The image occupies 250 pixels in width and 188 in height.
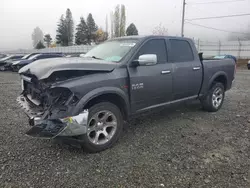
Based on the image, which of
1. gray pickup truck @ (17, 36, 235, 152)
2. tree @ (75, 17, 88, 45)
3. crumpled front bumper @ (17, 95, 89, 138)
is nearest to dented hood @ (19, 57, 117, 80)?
gray pickup truck @ (17, 36, 235, 152)

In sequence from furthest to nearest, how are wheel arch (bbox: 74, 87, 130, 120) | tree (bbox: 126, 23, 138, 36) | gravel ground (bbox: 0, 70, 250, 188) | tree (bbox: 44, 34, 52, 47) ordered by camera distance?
1. tree (bbox: 44, 34, 52, 47)
2. tree (bbox: 126, 23, 138, 36)
3. wheel arch (bbox: 74, 87, 130, 120)
4. gravel ground (bbox: 0, 70, 250, 188)

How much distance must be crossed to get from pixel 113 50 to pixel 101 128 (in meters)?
1.58

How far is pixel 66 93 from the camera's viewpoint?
3.12 m

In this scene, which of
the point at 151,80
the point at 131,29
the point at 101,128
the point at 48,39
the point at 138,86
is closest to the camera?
the point at 101,128

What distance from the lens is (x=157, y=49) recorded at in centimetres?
441

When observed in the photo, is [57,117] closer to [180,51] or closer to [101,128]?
[101,128]

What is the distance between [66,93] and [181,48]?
294 cm

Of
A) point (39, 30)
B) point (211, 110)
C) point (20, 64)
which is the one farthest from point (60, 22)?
point (211, 110)

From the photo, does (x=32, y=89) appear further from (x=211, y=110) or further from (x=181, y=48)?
(x=211, y=110)

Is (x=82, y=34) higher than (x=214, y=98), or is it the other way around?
(x=82, y=34)

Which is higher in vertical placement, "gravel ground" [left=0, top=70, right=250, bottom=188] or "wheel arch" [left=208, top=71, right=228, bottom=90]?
"wheel arch" [left=208, top=71, right=228, bottom=90]

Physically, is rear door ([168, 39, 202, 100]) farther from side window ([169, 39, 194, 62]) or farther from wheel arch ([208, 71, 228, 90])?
wheel arch ([208, 71, 228, 90])

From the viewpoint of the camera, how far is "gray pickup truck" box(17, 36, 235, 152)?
309 centimetres

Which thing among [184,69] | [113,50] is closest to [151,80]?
[113,50]
